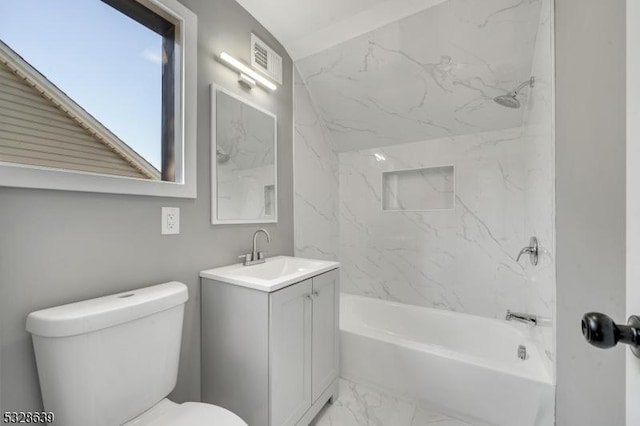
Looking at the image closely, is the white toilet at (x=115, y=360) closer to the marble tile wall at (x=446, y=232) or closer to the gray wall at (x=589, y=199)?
the gray wall at (x=589, y=199)

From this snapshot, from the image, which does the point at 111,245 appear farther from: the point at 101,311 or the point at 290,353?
the point at 290,353

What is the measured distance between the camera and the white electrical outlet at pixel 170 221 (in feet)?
4.06

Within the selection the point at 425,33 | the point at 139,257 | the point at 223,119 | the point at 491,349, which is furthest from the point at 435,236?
the point at 139,257

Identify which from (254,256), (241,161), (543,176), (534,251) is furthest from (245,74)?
(534,251)

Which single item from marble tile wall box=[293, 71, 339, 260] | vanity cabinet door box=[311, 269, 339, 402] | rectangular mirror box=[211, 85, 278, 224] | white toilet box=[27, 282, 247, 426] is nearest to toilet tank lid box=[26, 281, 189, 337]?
white toilet box=[27, 282, 247, 426]

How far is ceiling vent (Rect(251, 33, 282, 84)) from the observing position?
1.76 meters

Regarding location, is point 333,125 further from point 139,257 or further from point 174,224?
point 139,257

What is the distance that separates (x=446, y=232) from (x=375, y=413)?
1476 mm

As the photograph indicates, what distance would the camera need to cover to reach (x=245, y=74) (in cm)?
165

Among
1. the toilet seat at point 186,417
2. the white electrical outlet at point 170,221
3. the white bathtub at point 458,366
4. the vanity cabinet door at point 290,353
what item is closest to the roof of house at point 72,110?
the white electrical outlet at point 170,221

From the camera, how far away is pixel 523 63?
167 cm

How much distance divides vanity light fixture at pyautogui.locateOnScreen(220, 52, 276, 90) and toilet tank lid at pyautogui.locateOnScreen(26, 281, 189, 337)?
129 centimetres

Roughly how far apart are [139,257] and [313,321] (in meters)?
0.91

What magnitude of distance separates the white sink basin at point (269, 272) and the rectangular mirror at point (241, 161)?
0.95 ft
